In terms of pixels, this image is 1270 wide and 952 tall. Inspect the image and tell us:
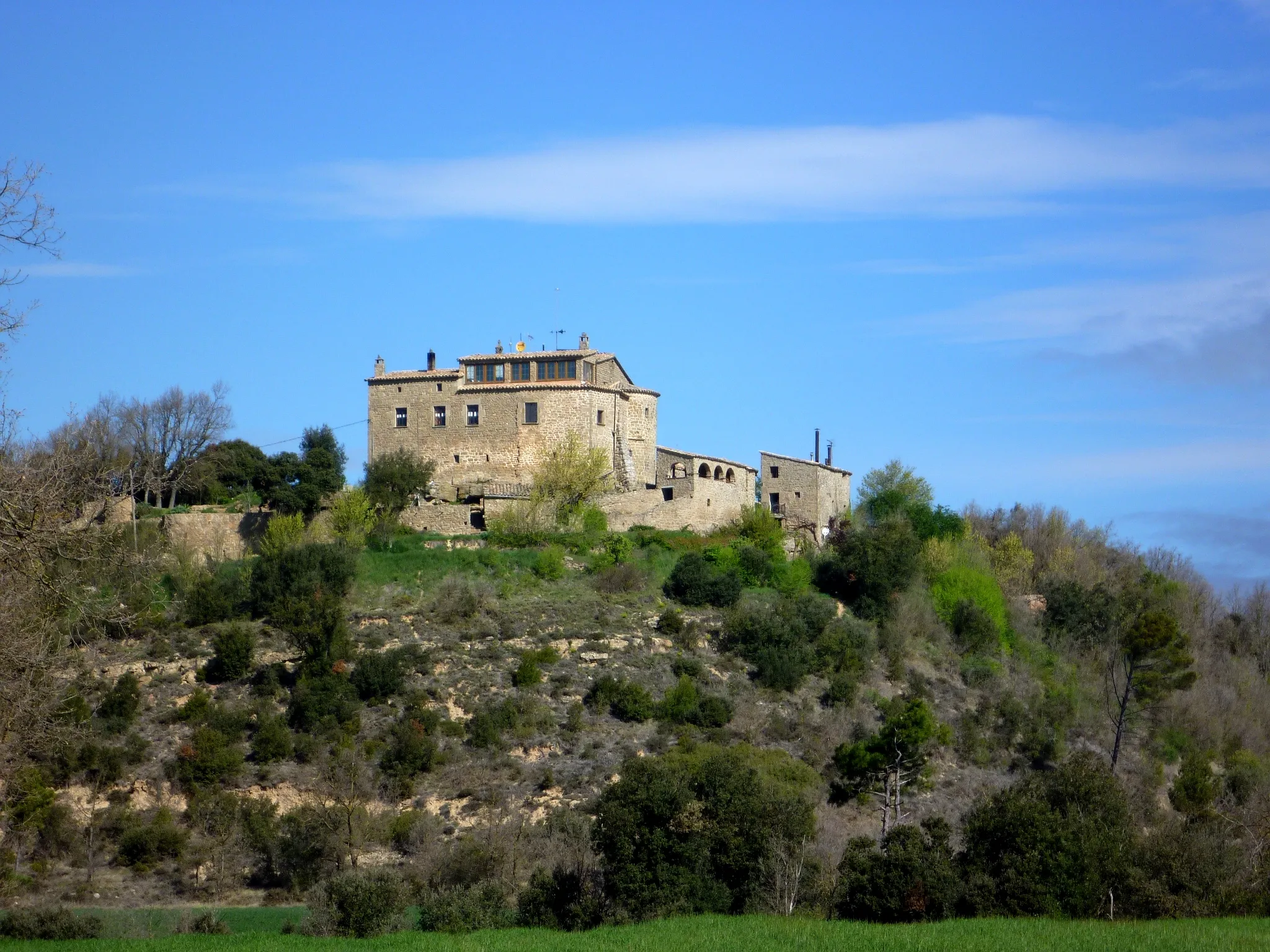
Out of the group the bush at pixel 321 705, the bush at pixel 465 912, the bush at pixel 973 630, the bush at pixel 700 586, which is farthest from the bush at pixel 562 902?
the bush at pixel 973 630

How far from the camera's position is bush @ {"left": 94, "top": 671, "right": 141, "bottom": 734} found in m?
44.0

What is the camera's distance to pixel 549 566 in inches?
2073

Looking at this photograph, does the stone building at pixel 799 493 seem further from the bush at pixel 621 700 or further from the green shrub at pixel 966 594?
the bush at pixel 621 700

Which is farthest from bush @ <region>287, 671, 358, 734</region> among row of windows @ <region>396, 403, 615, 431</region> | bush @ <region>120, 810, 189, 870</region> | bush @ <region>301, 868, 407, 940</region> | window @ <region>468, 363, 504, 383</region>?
window @ <region>468, 363, 504, 383</region>

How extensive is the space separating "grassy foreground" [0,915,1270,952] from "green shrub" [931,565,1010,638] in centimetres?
3090

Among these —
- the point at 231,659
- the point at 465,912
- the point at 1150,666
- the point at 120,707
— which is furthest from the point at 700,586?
the point at 465,912

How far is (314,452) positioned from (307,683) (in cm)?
1346

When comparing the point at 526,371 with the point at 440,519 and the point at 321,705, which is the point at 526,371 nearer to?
the point at 440,519

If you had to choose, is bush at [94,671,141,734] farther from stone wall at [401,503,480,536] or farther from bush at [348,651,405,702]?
stone wall at [401,503,480,536]

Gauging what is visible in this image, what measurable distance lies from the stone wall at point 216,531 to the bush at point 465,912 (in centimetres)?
2742

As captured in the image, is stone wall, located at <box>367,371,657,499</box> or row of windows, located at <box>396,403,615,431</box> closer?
stone wall, located at <box>367,371,657,499</box>

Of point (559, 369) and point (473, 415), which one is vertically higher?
point (559, 369)

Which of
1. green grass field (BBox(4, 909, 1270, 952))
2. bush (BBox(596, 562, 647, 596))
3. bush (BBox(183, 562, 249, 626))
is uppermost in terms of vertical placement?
bush (BBox(596, 562, 647, 596))

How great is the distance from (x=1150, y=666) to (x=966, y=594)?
313 inches
